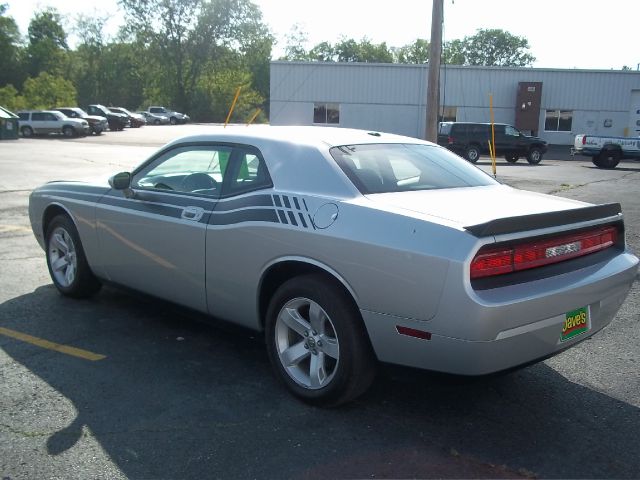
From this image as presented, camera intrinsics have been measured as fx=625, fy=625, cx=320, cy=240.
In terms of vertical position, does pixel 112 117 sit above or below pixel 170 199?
below

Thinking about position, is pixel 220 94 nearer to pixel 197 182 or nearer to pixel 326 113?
pixel 326 113

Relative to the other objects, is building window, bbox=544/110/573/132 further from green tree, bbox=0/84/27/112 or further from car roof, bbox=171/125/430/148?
green tree, bbox=0/84/27/112

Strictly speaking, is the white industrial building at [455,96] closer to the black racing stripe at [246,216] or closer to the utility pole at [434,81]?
the utility pole at [434,81]

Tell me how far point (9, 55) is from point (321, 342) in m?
87.5

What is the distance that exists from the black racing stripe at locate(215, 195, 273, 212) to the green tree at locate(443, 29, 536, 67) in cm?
11994

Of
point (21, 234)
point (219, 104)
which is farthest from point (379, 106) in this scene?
point (219, 104)

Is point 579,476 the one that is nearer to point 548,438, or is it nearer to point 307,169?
point 548,438

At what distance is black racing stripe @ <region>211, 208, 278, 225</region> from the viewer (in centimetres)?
378

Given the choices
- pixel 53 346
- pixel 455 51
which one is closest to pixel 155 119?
pixel 53 346

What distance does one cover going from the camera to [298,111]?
38062 mm

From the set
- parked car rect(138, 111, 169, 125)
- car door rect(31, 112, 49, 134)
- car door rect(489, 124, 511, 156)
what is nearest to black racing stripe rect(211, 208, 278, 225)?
car door rect(489, 124, 511, 156)

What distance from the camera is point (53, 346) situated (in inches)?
177

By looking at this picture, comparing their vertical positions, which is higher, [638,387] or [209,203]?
[209,203]

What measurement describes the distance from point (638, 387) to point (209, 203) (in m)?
3.00
